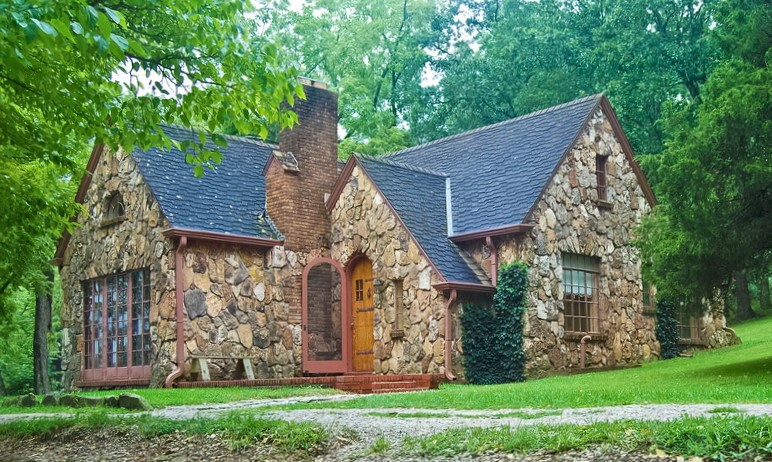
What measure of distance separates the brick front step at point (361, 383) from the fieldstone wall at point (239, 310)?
3.57 ft

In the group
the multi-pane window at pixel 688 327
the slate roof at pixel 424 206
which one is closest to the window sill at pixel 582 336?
the slate roof at pixel 424 206

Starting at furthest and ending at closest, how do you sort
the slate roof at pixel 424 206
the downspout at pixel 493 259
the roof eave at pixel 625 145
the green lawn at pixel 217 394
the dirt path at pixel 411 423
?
the roof eave at pixel 625 145, the downspout at pixel 493 259, the slate roof at pixel 424 206, the green lawn at pixel 217 394, the dirt path at pixel 411 423

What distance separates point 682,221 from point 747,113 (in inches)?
72.0

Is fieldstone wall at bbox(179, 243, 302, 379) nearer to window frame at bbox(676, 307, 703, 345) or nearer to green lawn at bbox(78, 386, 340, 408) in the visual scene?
green lawn at bbox(78, 386, 340, 408)

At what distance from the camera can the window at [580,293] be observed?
19.9 m

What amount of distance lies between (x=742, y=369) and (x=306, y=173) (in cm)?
1001

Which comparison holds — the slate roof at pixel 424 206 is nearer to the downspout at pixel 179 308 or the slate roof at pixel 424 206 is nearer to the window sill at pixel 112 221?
the downspout at pixel 179 308

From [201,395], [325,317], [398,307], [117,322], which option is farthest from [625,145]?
[117,322]

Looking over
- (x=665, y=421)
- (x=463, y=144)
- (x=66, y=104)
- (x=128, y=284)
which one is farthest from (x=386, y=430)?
(x=463, y=144)

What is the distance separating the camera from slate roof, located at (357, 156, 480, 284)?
18828mm

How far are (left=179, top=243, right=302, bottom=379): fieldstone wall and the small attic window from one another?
2.74 m

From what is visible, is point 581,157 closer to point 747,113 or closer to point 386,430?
point 747,113

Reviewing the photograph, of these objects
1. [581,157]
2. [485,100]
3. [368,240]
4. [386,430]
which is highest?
[485,100]

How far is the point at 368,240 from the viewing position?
20125 millimetres
